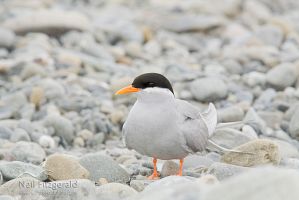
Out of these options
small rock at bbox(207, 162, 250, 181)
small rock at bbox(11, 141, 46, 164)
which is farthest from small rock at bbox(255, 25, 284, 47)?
small rock at bbox(207, 162, 250, 181)

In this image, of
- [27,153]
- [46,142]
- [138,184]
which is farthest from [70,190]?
[46,142]


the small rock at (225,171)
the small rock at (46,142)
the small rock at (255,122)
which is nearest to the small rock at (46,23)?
the small rock at (46,142)

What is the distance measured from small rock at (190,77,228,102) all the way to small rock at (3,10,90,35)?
3.37 meters

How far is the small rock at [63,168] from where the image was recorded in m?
4.88

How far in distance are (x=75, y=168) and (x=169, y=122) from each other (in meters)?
0.72

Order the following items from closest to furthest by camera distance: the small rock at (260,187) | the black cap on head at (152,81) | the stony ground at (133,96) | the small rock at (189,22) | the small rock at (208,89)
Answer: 1. the small rock at (260,187)
2. the stony ground at (133,96)
3. the black cap on head at (152,81)
4. the small rock at (208,89)
5. the small rock at (189,22)

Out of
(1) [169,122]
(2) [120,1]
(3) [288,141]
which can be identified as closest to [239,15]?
(2) [120,1]

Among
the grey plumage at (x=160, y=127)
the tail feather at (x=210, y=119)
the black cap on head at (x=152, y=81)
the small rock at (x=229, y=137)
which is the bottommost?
the small rock at (x=229, y=137)

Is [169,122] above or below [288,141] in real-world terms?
above

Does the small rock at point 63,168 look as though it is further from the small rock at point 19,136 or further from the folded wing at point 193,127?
the small rock at point 19,136

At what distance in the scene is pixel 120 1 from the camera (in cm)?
1489

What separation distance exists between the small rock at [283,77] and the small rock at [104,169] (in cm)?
415

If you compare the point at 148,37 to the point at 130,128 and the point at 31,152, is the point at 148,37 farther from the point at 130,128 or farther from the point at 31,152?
the point at 130,128

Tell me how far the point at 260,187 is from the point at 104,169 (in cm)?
232
